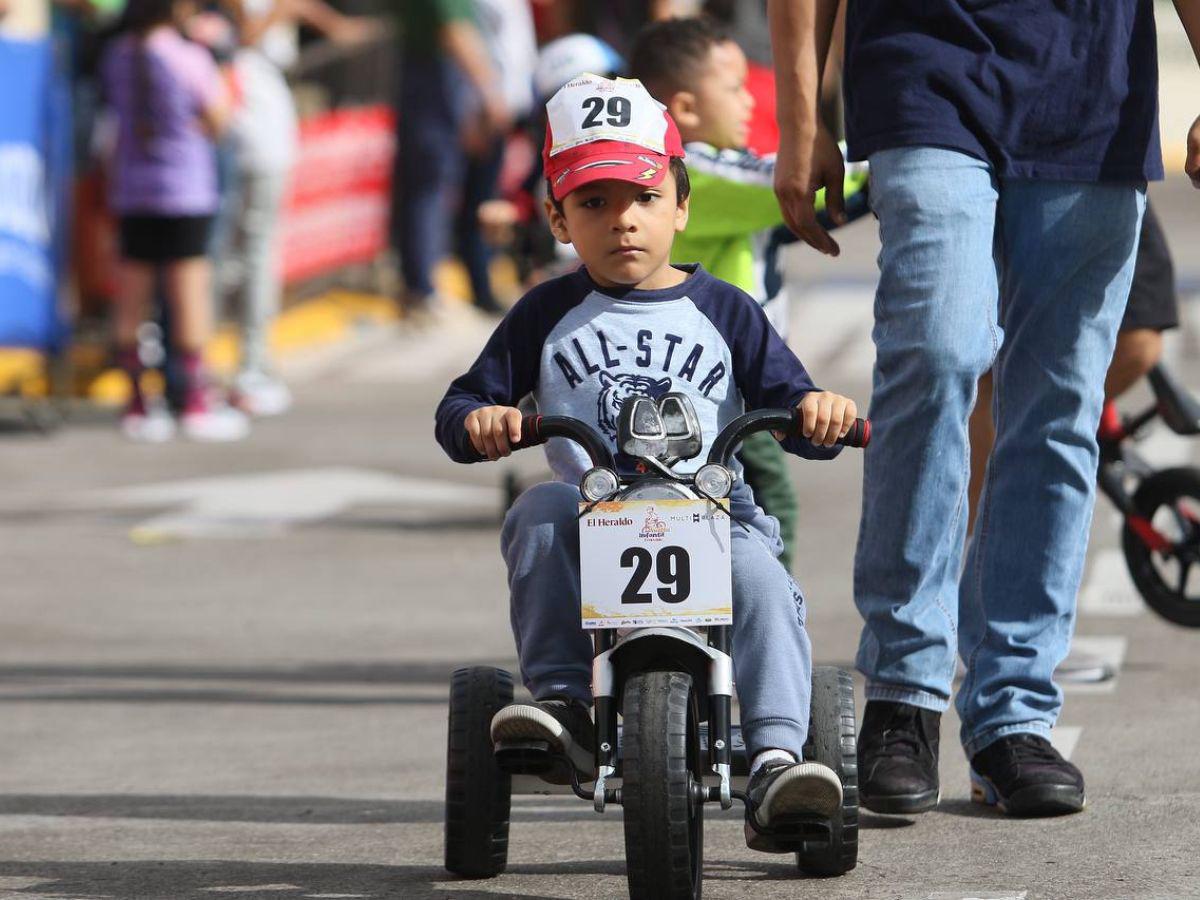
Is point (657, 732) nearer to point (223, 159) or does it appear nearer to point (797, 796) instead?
point (797, 796)

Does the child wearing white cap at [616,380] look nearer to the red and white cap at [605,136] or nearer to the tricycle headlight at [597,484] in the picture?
the red and white cap at [605,136]

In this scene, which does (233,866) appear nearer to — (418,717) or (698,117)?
(418,717)

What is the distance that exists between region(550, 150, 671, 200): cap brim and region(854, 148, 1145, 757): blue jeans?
1.95ft

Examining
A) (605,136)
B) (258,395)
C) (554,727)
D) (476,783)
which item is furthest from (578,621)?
(258,395)

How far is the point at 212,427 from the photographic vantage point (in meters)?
12.6

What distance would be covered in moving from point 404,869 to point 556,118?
1356 mm

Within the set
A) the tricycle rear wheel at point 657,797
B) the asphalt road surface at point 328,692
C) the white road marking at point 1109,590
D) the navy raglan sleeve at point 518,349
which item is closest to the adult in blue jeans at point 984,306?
the asphalt road surface at point 328,692

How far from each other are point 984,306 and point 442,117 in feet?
39.6

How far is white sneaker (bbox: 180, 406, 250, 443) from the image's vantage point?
12.5 meters

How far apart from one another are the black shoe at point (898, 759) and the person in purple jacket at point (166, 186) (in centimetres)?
776

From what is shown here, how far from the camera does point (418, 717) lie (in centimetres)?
661

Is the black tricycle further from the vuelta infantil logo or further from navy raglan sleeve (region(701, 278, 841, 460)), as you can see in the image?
navy raglan sleeve (region(701, 278, 841, 460))

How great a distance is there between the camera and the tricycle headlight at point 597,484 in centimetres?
441

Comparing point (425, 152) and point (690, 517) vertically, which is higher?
point (690, 517)
